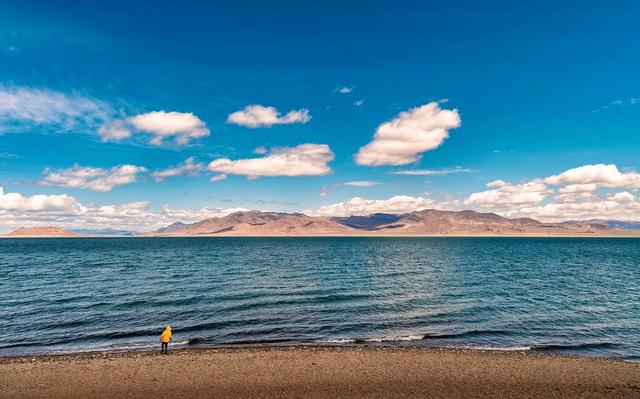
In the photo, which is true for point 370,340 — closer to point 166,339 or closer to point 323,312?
point 323,312

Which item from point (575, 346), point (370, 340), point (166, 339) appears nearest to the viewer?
point (166, 339)

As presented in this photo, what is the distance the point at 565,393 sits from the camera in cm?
2098

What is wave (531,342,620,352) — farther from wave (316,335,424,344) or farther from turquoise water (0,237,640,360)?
wave (316,335,424,344)

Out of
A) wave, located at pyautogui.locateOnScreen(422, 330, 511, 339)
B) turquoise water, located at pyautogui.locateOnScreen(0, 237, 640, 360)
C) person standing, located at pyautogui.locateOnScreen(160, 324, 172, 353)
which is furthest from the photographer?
wave, located at pyautogui.locateOnScreen(422, 330, 511, 339)

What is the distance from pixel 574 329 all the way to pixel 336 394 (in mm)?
26809

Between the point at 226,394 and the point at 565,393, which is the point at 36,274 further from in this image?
the point at 565,393

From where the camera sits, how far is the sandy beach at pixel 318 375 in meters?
21.1

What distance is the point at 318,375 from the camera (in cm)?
2344

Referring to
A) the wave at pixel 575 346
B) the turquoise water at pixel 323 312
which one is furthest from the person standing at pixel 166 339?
the wave at pixel 575 346

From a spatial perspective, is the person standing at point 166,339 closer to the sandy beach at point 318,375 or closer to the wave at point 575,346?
the sandy beach at point 318,375

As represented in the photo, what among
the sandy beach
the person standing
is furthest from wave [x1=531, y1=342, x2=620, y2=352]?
the person standing

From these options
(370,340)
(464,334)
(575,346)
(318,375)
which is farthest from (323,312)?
(575,346)

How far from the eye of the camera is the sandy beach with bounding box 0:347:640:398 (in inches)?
832

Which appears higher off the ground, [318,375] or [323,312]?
[323,312]
